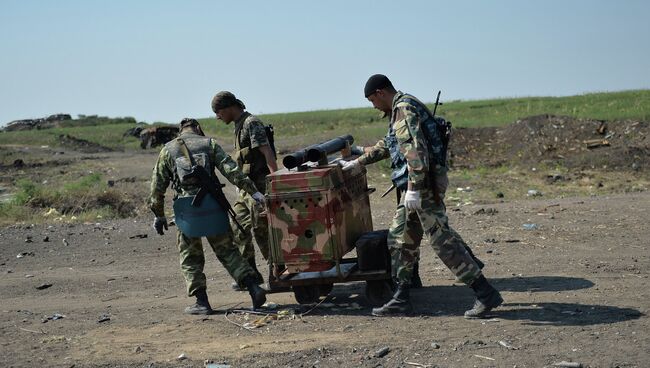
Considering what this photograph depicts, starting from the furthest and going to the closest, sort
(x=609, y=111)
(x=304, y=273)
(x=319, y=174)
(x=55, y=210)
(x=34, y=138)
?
(x=34, y=138) → (x=609, y=111) → (x=55, y=210) → (x=304, y=273) → (x=319, y=174)

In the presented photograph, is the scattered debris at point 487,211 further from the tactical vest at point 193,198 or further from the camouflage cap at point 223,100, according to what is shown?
the tactical vest at point 193,198

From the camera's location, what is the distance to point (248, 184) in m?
8.33

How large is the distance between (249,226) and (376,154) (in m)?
1.76

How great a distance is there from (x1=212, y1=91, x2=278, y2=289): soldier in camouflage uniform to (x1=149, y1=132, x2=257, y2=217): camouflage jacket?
63cm

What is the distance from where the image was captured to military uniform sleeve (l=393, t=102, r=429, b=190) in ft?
23.6

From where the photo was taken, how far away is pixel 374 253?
26.6ft

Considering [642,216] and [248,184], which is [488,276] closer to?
[248,184]

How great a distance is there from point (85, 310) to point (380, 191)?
32.6 feet

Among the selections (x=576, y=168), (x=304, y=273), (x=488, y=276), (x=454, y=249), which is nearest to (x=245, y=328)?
(x=304, y=273)

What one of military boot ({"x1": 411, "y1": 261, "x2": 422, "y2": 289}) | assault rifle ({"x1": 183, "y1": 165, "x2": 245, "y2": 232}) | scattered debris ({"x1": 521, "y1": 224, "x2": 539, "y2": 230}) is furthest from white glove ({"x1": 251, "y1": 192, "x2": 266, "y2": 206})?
scattered debris ({"x1": 521, "y1": 224, "x2": 539, "y2": 230})

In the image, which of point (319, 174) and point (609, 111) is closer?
point (319, 174)

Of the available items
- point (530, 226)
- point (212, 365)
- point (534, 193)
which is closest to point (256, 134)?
point (212, 365)

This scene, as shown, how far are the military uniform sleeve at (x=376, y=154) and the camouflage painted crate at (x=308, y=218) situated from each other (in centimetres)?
25

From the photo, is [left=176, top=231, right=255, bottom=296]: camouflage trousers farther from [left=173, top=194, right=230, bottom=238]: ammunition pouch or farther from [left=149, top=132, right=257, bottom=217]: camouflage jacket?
[left=149, top=132, right=257, bottom=217]: camouflage jacket
